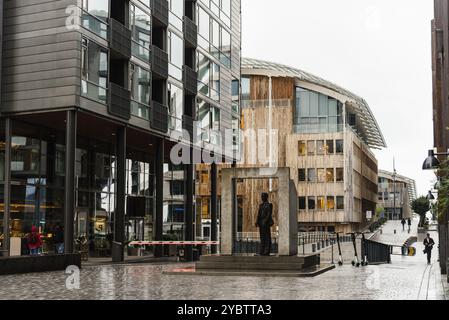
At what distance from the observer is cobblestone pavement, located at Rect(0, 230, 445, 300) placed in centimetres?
1595

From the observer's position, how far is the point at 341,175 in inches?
3226

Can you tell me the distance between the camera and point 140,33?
34.5 meters

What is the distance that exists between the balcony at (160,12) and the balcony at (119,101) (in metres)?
5.58

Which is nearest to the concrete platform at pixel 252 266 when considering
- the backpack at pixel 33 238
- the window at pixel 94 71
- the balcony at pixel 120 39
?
the backpack at pixel 33 238

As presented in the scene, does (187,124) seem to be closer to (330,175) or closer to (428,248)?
(428,248)

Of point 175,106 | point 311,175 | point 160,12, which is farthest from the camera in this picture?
point 311,175

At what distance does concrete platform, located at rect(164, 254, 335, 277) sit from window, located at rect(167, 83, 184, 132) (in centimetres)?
1426

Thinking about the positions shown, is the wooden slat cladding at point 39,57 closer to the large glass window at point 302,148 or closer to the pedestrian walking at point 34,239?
the pedestrian walking at point 34,239

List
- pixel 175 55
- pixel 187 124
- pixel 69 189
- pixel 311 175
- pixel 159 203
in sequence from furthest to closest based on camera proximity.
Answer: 1. pixel 311 175
2. pixel 187 124
3. pixel 175 55
4. pixel 159 203
5. pixel 69 189

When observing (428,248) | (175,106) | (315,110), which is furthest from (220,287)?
(315,110)

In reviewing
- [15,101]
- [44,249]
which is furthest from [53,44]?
[44,249]

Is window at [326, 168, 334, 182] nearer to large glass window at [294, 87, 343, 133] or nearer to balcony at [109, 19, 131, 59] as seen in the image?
large glass window at [294, 87, 343, 133]

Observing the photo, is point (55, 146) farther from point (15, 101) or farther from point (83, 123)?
point (15, 101)

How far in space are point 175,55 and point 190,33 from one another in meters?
2.62
